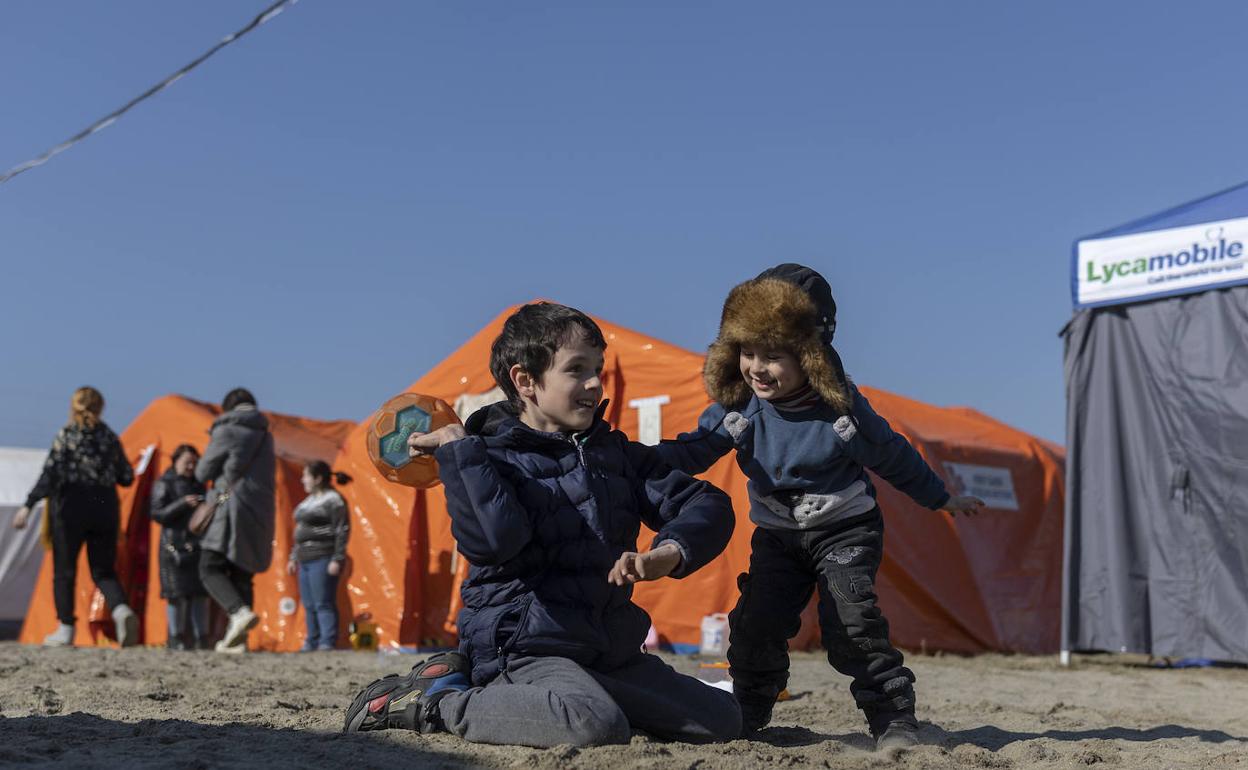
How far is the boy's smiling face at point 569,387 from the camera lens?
344 cm

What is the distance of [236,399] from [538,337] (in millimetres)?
5862

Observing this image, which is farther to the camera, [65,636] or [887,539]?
[65,636]

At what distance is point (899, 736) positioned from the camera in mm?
3551

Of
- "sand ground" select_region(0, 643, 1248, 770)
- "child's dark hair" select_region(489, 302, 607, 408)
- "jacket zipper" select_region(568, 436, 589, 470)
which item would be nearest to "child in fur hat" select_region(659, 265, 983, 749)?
"sand ground" select_region(0, 643, 1248, 770)

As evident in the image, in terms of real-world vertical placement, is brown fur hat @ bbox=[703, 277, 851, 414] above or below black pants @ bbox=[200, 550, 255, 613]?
above

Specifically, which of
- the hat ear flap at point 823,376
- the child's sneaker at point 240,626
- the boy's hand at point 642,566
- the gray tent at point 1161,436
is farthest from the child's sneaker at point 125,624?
the boy's hand at point 642,566

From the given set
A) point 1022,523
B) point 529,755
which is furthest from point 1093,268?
point 529,755

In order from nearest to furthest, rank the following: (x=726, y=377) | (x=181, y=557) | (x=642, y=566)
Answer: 1. (x=642, y=566)
2. (x=726, y=377)
3. (x=181, y=557)

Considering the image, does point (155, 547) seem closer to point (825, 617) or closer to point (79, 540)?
point (79, 540)

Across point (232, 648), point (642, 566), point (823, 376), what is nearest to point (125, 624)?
point (232, 648)

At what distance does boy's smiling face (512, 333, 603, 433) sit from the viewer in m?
3.44

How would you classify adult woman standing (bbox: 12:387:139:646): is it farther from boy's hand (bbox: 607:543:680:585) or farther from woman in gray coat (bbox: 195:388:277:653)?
boy's hand (bbox: 607:543:680:585)

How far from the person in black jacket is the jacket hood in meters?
0.93

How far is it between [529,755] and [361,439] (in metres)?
7.28
